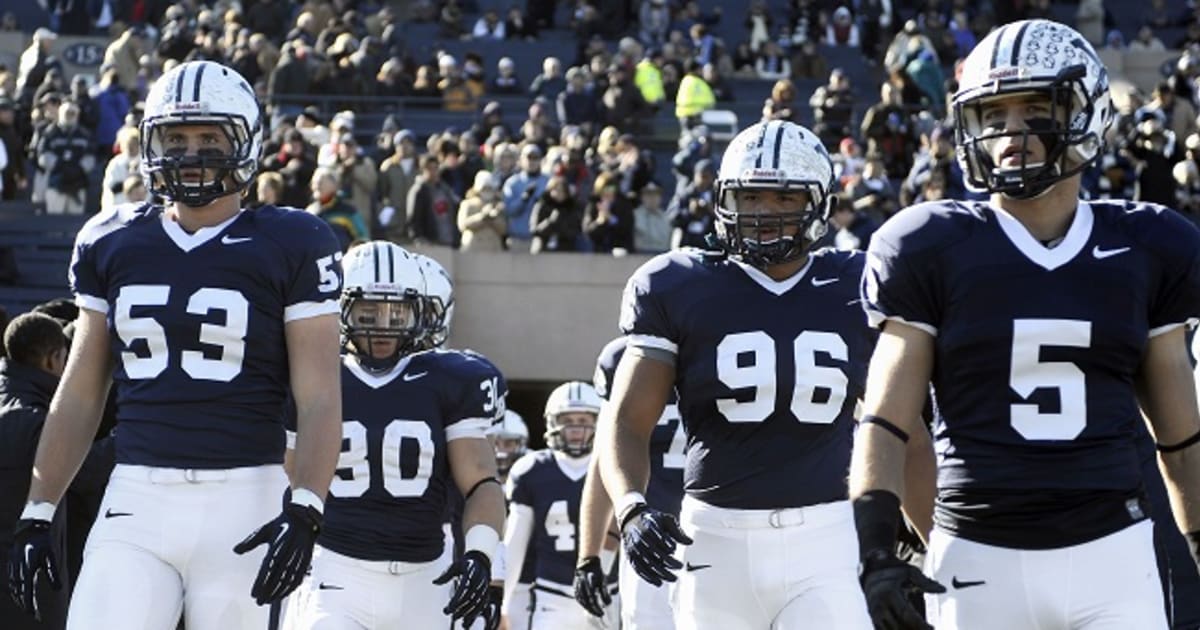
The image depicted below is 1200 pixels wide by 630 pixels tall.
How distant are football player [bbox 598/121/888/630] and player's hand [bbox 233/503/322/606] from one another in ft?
2.89

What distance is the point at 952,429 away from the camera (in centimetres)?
469

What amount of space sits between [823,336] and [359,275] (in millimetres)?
1823

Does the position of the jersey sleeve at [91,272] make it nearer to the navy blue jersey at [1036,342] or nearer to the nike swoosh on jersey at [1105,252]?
the navy blue jersey at [1036,342]

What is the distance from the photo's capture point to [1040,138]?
15.3 ft

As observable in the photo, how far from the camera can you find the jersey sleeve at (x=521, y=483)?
37.4 feet

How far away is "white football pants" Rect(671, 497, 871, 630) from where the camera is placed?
6.04 metres

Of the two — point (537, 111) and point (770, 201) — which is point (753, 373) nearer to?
point (770, 201)

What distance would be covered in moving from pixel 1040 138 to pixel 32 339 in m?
4.12

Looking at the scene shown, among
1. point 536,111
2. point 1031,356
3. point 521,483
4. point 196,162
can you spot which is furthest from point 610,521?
point 536,111

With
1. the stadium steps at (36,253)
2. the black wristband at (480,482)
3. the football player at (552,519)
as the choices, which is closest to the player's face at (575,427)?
the football player at (552,519)

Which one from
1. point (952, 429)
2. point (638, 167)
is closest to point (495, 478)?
point (952, 429)

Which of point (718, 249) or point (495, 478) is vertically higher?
point (718, 249)

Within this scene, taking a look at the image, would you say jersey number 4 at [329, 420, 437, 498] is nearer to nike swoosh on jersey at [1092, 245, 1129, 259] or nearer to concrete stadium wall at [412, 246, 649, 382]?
nike swoosh on jersey at [1092, 245, 1129, 259]

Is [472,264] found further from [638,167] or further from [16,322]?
[16,322]
